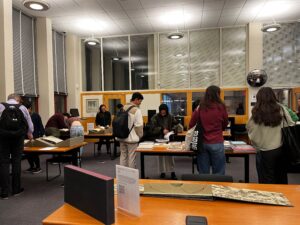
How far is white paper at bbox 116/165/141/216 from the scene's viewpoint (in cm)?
127

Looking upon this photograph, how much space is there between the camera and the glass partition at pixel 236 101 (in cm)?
798

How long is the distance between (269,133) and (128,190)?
1.88 m

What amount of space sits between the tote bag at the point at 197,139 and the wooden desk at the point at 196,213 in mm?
1399

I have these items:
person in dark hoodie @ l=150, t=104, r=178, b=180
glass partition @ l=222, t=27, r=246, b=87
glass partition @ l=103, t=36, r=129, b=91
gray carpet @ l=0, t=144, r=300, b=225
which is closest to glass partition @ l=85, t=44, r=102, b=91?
glass partition @ l=103, t=36, r=129, b=91

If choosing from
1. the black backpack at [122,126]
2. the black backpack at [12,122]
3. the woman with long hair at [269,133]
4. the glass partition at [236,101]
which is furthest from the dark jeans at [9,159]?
the glass partition at [236,101]

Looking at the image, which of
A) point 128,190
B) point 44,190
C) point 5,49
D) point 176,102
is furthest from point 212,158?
point 176,102

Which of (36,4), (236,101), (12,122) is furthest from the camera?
(236,101)

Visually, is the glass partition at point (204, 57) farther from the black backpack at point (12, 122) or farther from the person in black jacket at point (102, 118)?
the black backpack at point (12, 122)

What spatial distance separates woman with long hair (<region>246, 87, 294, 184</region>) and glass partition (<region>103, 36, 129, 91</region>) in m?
6.57

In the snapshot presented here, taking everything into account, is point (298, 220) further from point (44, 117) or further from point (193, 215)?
point (44, 117)

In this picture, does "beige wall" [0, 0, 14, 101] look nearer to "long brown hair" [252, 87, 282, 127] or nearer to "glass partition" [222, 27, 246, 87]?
"long brown hair" [252, 87, 282, 127]

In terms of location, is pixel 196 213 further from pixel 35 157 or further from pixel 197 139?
pixel 35 157

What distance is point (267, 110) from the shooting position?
252cm

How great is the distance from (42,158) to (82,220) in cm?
574
